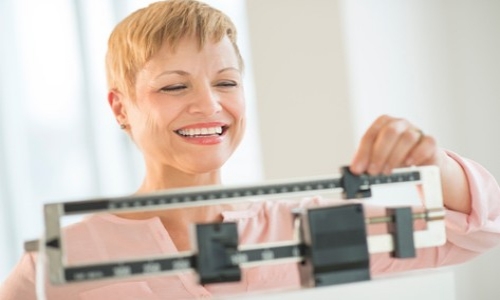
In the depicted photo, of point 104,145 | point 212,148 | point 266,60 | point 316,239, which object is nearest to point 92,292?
point 212,148

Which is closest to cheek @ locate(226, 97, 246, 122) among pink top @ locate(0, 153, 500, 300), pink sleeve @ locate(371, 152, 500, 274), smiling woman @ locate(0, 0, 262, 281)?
pink top @ locate(0, 153, 500, 300)

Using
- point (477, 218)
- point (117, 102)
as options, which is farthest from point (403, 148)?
point (117, 102)

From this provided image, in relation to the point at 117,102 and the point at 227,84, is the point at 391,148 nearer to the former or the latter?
the point at 227,84

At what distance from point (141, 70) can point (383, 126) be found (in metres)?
→ 0.41

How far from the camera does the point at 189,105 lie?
1.10 meters

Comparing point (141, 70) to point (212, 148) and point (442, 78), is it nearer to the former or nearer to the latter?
point (212, 148)

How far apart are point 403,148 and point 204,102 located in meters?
0.35

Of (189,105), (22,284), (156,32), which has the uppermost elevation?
(156,32)

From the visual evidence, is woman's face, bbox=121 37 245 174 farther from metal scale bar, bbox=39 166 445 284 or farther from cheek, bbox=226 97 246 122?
metal scale bar, bbox=39 166 445 284

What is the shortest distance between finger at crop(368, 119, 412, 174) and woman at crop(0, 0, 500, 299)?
0.19 metres

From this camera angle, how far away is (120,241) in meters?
1.09

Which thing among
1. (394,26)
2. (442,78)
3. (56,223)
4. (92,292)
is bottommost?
(92,292)

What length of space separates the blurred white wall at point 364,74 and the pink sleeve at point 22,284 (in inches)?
38.1

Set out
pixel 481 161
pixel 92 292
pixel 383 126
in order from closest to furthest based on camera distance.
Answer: pixel 383 126 → pixel 92 292 → pixel 481 161
